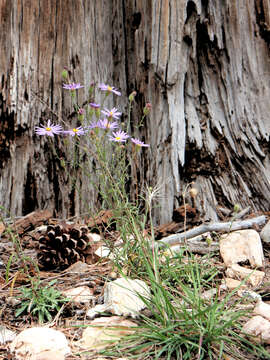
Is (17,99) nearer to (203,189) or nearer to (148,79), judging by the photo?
(148,79)

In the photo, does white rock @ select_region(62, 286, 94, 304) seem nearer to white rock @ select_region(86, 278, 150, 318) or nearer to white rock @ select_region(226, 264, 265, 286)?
white rock @ select_region(86, 278, 150, 318)

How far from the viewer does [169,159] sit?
2.54m

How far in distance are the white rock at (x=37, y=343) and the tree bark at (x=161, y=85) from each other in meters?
1.40

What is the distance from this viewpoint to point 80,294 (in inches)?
61.5

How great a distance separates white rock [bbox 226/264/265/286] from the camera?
1694mm

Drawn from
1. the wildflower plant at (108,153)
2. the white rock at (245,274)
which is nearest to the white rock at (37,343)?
the wildflower plant at (108,153)

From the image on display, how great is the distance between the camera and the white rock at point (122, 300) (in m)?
1.37

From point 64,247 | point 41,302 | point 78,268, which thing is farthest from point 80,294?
point 64,247

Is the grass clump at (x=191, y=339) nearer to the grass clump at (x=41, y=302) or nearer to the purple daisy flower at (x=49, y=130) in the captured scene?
the grass clump at (x=41, y=302)

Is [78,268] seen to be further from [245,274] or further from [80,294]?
[245,274]

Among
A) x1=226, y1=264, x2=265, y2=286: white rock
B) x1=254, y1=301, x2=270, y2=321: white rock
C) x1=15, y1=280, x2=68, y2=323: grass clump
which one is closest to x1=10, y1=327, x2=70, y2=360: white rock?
x1=15, y1=280, x2=68, y2=323: grass clump

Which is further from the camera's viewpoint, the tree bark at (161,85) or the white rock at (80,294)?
the tree bark at (161,85)

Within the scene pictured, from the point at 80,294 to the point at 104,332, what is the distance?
→ 35cm

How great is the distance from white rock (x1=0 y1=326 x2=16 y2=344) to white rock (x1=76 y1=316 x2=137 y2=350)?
0.25 m
